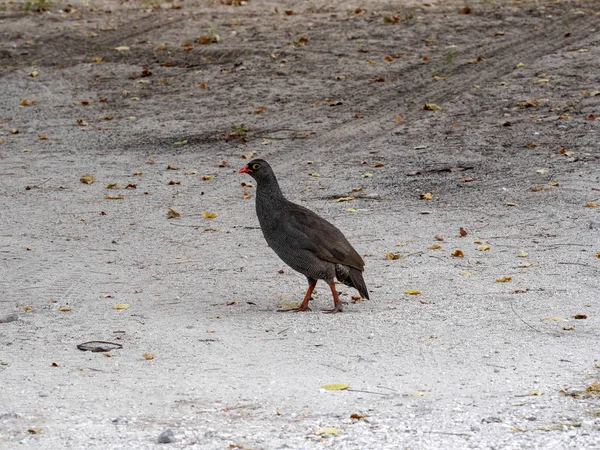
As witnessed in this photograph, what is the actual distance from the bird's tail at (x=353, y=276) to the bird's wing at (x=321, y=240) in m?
0.04

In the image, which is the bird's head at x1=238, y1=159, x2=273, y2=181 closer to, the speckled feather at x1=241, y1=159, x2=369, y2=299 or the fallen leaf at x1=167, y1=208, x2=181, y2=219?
the speckled feather at x1=241, y1=159, x2=369, y2=299

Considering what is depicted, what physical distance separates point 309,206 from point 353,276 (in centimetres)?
325

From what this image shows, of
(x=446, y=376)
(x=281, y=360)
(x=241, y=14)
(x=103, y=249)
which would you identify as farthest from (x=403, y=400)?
(x=241, y=14)

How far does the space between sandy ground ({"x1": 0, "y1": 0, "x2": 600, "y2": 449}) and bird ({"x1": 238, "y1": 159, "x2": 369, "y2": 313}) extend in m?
0.26

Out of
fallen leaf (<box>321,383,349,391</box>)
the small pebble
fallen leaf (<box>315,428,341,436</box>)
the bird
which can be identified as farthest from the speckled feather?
the small pebble

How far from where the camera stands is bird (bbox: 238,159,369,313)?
7.24 m

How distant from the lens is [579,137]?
1223 cm

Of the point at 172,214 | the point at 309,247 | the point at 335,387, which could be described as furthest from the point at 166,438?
the point at 172,214

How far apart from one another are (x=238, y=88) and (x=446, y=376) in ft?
32.5

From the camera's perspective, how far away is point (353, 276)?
732 centimetres

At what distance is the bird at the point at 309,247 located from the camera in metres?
7.24

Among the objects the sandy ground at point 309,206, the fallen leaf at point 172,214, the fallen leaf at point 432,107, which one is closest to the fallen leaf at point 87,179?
the sandy ground at point 309,206

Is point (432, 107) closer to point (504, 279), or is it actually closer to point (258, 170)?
point (504, 279)

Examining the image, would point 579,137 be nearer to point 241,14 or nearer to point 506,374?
point 506,374
